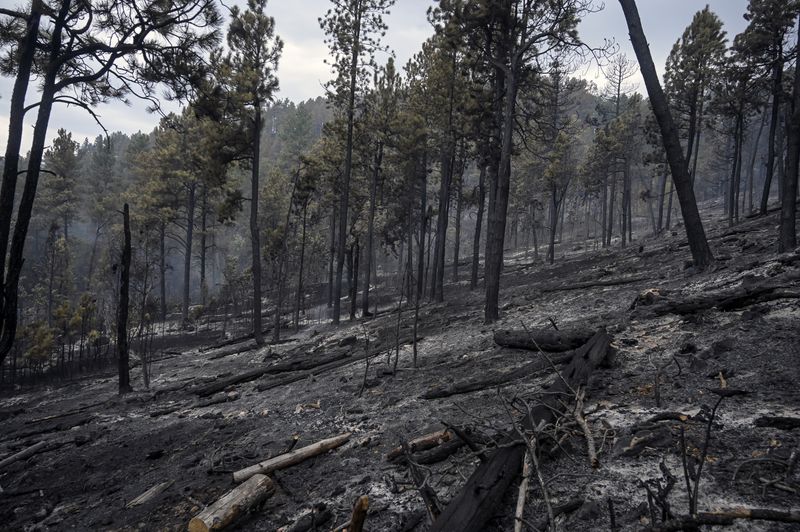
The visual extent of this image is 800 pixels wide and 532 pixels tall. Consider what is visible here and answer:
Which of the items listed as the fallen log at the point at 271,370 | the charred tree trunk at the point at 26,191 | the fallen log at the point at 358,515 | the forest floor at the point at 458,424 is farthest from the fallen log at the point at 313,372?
the fallen log at the point at 358,515

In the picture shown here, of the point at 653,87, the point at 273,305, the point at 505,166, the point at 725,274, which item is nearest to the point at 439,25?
the point at 505,166

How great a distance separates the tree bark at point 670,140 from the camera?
8.52 m

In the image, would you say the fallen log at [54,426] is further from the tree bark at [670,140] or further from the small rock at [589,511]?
the tree bark at [670,140]

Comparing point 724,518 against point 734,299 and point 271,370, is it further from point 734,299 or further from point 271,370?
point 271,370

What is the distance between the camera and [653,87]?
8672mm

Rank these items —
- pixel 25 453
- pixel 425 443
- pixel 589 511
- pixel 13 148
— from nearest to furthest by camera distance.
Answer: pixel 589 511 → pixel 425 443 → pixel 13 148 → pixel 25 453

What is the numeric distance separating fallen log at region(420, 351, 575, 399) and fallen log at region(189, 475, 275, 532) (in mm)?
2696

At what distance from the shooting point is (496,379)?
19.0 feet

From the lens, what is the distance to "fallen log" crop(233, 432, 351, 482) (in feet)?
14.6

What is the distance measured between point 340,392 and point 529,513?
5058 mm

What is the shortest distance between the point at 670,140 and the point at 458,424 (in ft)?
25.8

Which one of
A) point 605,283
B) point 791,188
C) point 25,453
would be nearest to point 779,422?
point 791,188

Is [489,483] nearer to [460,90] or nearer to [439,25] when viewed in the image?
[439,25]

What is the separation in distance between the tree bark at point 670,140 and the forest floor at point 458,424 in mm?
646
